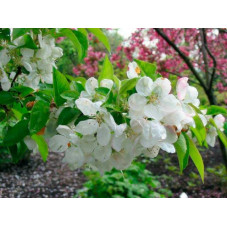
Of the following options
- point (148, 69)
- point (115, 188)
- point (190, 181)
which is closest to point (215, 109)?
point (148, 69)

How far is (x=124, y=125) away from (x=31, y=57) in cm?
45

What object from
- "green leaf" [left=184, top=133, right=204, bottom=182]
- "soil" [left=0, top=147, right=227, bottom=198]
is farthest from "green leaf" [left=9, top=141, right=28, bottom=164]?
"soil" [left=0, top=147, right=227, bottom=198]

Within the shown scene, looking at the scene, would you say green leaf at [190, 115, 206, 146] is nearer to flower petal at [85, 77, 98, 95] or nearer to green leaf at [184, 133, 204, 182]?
green leaf at [184, 133, 204, 182]

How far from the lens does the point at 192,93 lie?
0.73 m

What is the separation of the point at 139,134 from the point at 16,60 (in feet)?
1.67

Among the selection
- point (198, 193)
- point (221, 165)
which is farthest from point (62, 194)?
point (221, 165)

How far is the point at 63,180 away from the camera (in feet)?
12.2

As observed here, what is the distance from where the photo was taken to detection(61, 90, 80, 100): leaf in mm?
650

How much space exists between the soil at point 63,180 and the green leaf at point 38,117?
273 cm

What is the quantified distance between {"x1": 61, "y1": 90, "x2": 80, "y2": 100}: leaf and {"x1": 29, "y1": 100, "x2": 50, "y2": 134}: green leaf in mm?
59

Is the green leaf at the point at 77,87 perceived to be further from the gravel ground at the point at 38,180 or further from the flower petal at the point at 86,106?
the gravel ground at the point at 38,180

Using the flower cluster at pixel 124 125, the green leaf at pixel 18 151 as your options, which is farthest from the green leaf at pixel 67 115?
the green leaf at pixel 18 151

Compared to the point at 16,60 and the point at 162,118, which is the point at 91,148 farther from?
the point at 16,60

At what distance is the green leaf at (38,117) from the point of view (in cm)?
65
